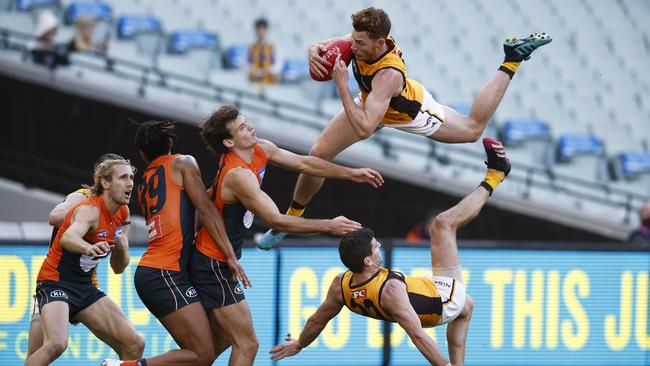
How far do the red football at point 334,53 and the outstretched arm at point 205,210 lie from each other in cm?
105

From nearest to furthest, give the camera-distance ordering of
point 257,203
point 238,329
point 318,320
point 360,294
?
1. point 257,203
2. point 360,294
3. point 238,329
4. point 318,320

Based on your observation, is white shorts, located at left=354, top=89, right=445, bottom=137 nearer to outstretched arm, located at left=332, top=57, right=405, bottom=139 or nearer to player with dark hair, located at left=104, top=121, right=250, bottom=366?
outstretched arm, located at left=332, top=57, right=405, bottom=139

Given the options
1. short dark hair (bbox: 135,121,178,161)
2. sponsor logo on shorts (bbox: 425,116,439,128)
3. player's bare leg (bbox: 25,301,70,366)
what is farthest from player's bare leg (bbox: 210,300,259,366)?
sponsor logo on shorts (bbox: 425,116,439,128)

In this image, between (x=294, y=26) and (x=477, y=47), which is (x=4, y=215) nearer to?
(x=294, y=26)

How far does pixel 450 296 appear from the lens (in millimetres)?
8266

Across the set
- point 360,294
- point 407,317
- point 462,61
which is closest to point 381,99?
point 360,294

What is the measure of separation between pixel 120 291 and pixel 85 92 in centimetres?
456

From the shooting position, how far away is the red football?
790cm

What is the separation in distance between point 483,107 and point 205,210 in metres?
2.11

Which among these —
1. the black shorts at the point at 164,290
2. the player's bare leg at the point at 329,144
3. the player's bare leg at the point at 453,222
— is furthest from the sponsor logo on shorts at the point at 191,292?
the player's bare leg at the point at 453,222

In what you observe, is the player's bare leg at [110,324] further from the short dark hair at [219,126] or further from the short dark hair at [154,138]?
the short dark hair at [219,126]

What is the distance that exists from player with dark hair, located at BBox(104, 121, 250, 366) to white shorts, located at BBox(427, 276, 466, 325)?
1.41 metres

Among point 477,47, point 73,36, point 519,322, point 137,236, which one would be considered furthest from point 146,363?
point 477,47

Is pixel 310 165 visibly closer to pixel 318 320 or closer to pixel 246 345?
pixel 318 320
